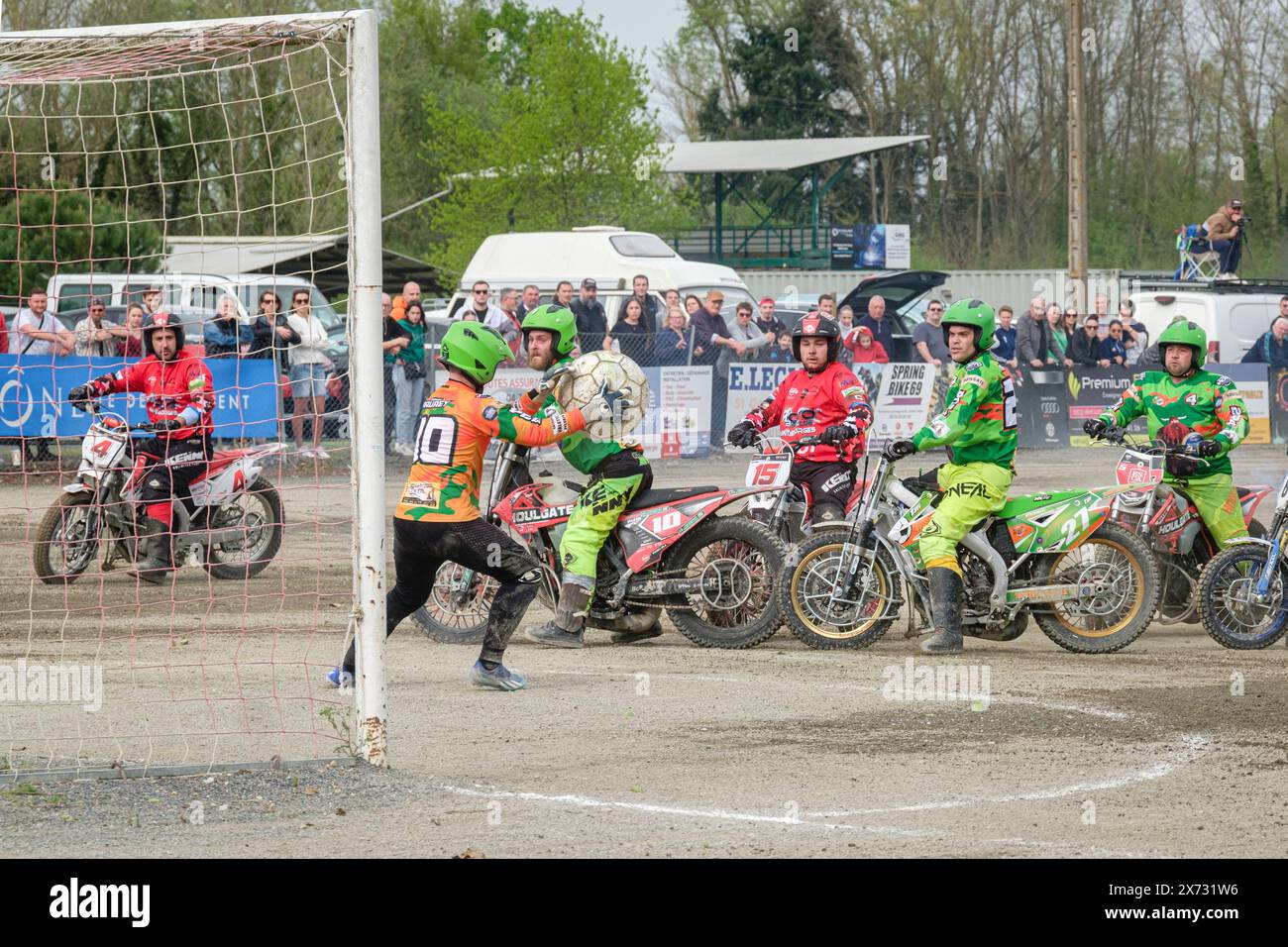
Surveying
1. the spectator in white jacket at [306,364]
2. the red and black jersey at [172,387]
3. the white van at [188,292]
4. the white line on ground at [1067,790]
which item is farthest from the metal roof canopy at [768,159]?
the white line on ground at [1067,790]

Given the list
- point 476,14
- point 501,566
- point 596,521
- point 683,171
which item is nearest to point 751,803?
point 501,566

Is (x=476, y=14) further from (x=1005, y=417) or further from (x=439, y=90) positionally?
(x=1005, y=417)

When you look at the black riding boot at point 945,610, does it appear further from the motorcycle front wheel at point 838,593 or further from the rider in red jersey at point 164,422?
the rider in red jersey at point 164,422

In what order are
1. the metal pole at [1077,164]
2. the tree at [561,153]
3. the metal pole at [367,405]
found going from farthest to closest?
1. the tree at [561,153]
2. the metal pole at [1077,164]
3. the metal pole at [367,405]

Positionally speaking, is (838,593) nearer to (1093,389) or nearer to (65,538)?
(65,538)

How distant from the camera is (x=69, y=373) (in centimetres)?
1666

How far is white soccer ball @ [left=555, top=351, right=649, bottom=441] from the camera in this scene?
927 cm

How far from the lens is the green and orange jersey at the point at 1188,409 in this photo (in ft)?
33.6

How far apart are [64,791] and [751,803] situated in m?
2.56

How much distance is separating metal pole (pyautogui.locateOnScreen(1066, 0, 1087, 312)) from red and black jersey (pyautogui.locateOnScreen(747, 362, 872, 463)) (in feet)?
61.7

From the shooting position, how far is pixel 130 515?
12.1 m

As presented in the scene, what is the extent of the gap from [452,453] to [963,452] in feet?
9.94

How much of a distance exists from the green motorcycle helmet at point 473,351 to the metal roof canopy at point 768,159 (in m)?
38.1

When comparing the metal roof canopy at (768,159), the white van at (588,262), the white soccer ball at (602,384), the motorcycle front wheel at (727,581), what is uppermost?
the metal roof canopy at (768,159)
